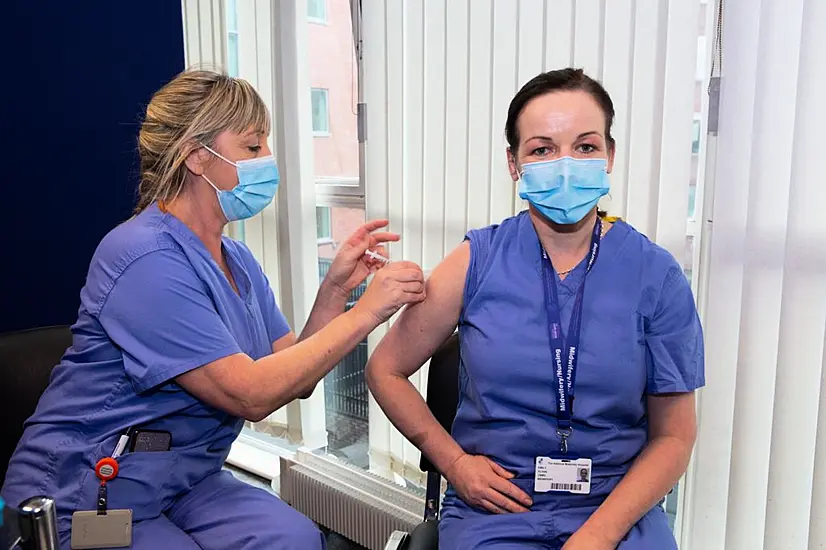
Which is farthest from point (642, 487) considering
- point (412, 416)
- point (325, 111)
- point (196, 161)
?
point (325, 111)

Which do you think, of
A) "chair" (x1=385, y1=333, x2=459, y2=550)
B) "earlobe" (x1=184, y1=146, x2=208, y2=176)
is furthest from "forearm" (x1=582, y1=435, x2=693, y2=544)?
"earlobe" (x1=184, y1=146, x2=208, y2=176)

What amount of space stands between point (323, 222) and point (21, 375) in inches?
A: 57.4

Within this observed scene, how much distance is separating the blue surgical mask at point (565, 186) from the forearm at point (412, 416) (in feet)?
1.50

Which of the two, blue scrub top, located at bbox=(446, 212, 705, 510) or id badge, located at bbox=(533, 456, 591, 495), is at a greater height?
blue scrub top, located at bbox=(446, 212, 705, 510)

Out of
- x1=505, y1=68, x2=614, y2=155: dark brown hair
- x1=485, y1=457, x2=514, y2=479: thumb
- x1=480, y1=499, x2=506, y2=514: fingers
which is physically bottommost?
x1=480, y1=499, x2=506, y2=514: fingers

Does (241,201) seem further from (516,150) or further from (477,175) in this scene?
(477,175)

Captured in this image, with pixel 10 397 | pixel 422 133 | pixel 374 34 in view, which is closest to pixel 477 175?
A: pixel 422 133

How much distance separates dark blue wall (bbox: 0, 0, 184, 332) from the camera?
210cm

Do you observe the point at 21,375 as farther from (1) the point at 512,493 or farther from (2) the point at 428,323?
(1) the point at 512,493

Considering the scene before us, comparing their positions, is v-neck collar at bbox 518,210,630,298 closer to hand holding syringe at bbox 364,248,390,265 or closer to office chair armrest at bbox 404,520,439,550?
hand holding syringe at bbox 364,248,390,265

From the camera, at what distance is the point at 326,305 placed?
1706 mm

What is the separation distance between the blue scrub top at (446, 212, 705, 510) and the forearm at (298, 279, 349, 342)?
0.44 meters

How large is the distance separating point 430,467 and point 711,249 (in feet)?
2.79

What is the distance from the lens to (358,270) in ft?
5.54
